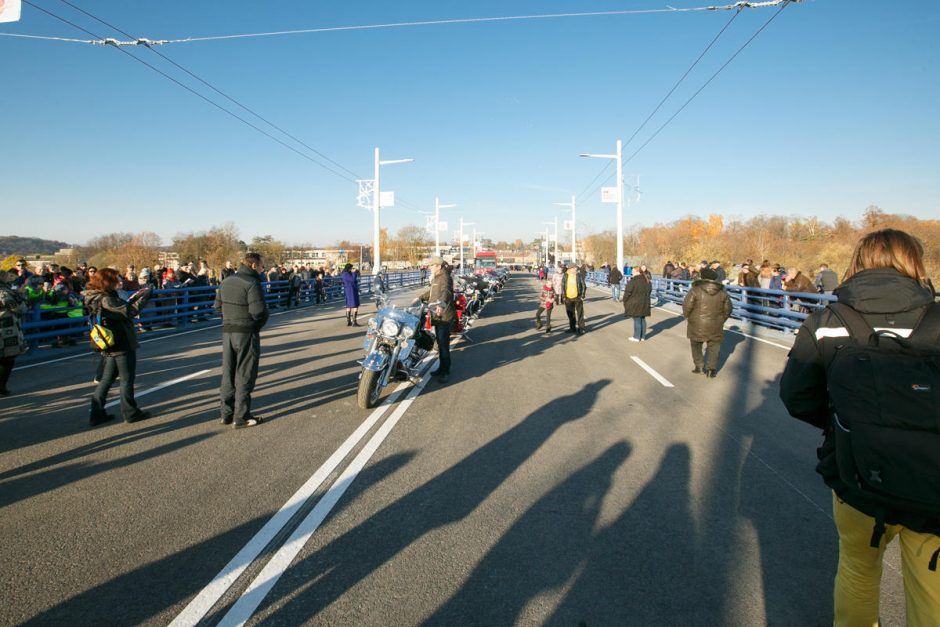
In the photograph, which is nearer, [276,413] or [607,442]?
[607,442]

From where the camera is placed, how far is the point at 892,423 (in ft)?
5.85

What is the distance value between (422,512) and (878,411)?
9.34ft

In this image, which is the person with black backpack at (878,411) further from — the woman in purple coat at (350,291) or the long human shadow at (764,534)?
the woman in purple coat at (350,291)

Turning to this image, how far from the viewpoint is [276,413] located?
6469 mm

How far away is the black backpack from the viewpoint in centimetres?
173

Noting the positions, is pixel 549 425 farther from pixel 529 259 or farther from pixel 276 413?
pixel 529 259

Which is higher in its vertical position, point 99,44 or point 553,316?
point 99,44

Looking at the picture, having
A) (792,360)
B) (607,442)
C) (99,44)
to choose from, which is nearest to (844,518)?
(792,360)

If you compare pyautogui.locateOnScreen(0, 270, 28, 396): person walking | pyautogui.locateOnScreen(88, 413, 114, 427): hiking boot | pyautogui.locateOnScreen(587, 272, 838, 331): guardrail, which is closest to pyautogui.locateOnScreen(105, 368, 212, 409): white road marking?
pyautogui.locateOnScreen(88, 413, 114, 427): hiking boot

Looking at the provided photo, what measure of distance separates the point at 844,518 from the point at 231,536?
11.2 ft

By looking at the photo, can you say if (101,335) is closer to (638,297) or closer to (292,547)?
(292,547)

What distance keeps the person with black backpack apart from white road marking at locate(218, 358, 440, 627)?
9.09 feet

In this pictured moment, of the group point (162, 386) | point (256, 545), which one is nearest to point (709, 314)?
point (256, 545)

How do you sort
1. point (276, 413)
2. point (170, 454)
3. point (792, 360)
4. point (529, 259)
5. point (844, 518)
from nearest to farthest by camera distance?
point (844, 518) < point (792, 360) < point (170, 454) < point (276, 413) < point (529, 259)
